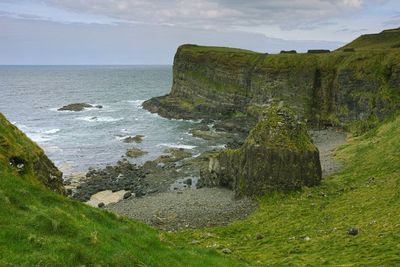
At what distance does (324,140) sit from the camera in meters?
82.4

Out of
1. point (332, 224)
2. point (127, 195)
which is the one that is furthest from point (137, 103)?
point (332, 224)

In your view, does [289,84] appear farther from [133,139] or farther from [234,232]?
[234,232]

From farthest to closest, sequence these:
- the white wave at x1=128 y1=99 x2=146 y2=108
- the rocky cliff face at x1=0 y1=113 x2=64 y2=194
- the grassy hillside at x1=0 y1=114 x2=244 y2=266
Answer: the white wave at x1=128 y1=99 x2=146 y2=108 → the rocky cliff face at x1=0 y1=113 x2=64 y2=194 → the grassy hillside at x1=0 y1=114 x2=244 y2=266

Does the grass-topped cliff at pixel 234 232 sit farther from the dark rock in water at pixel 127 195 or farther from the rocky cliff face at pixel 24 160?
the dark rock in water at pixel 127 195

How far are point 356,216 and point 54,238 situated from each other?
23.1m

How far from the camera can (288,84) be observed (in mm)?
109625

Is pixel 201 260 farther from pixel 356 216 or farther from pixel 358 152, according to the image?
pixel 358 152

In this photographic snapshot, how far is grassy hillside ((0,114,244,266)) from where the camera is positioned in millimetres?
15258

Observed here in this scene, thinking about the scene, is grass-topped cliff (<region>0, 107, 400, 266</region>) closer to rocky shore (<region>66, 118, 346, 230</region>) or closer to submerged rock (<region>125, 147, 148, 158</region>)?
rocky shore (<region>66, 118, 346, 230</region>)

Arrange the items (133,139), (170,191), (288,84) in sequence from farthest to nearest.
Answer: (288,84)
(133,139)
(170,191)

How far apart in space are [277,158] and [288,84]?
65972mm

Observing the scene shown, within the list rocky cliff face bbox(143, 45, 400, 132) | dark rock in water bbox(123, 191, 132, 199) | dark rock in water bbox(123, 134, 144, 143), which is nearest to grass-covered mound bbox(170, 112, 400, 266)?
dark rock in water bbox(123, 191, 132, 199)

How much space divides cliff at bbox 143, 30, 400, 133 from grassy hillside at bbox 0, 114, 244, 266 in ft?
231

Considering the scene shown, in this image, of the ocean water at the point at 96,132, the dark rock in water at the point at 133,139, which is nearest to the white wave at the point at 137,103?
the ocean water at the point at 96,132
